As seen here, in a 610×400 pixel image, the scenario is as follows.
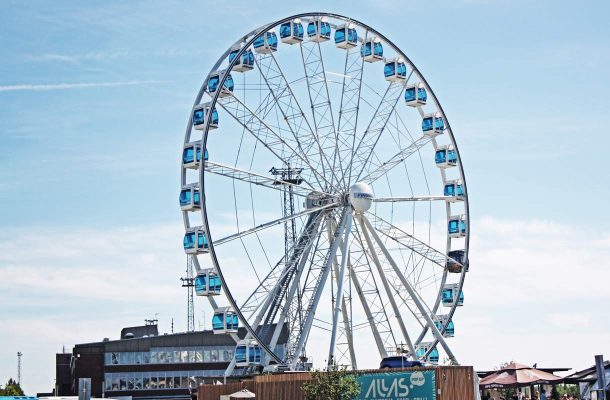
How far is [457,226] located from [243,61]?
16.3 meters

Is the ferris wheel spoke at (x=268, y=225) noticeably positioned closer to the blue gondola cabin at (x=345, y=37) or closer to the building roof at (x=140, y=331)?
the blue gondola cabin at (x=345, y=37)

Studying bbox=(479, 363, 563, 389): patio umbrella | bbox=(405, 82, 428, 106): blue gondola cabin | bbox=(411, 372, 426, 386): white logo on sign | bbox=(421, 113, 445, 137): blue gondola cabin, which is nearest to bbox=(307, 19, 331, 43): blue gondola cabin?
bbox=(405, 82, 428, 106): blue gondola cabin

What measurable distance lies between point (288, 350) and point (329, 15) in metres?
17.1

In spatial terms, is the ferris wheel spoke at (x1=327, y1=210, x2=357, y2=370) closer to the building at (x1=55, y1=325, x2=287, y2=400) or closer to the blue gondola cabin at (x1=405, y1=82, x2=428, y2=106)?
the blue gondola cabin at (x1=405, y1=82, x2=428, y2=106)

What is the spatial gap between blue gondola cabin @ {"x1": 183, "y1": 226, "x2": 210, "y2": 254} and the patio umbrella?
43.5ft

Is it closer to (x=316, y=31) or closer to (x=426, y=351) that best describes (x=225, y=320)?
(x=426, y=351)

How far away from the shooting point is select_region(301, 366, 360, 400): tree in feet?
120

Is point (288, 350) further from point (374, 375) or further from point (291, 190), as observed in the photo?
point (374, 375)

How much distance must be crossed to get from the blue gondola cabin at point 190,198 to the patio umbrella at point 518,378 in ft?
47.9

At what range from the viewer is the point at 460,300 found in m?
56.0

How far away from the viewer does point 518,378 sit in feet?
142

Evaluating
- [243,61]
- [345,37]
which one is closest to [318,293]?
[243,61]

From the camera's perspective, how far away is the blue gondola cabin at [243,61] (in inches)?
1905

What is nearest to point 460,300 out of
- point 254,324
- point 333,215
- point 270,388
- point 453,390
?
point 333,215
